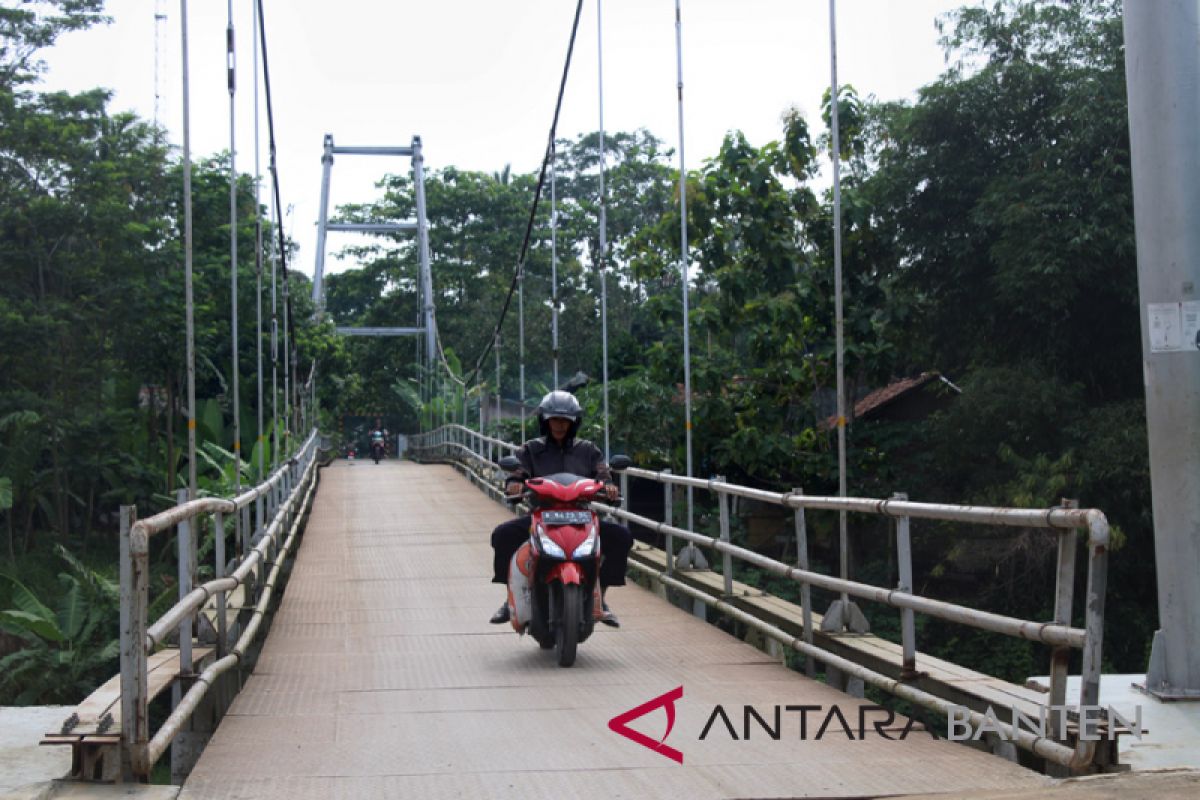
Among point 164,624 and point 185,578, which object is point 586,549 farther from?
point 164,624

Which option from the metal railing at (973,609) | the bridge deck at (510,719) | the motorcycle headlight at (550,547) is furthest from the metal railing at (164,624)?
the metal railing at (973,609)

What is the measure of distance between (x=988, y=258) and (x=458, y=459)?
549 inches

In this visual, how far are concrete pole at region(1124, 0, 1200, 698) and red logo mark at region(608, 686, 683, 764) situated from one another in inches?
70.7

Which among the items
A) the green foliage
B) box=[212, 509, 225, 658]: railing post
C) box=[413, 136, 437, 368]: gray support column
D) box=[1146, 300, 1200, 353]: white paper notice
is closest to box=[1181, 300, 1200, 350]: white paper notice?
box=[1146, 300, 1200, 353]: white paper notice

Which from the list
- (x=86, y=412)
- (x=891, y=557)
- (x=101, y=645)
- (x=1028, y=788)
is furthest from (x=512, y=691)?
(x=86, y=412)

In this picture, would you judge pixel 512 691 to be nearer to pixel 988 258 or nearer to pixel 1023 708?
pixel 1023 708

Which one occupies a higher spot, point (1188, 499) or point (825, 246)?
point (825, 246)

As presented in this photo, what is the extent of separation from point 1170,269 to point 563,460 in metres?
3.37

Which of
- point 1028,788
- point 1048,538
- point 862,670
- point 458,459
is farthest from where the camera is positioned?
point 458,459

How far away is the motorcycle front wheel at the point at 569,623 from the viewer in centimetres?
713

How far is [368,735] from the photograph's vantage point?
Result: 543cm

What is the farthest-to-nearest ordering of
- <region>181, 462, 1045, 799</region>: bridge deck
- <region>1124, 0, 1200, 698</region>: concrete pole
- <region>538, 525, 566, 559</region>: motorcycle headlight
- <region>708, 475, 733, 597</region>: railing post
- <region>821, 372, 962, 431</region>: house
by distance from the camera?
<region>821, 372, 962, 431</region>: house, <region>708, 475, 733, 597</region>: railing post, <region>538, 525, 566, 559</region>: motorcycle headlight, <region>1124, 0, 1200, 698</region>: concrete pole, <region>181, 462, 1045, 799</region>: bridge deck

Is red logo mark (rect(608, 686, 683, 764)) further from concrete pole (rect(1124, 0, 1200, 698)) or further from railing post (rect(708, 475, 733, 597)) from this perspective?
railing post (rect(708, 475, 733, 597))

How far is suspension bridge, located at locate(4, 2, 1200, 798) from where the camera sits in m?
4.37
